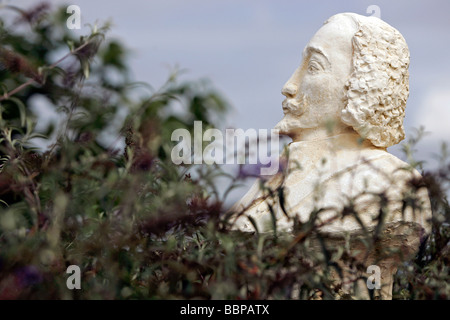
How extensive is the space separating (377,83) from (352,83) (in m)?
0.16

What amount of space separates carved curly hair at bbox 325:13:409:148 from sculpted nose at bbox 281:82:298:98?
0.42 metres

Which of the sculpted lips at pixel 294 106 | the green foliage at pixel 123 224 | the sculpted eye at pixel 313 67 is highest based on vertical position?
the sculpted eye at pixel 313 67

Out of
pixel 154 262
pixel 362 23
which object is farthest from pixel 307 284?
pixel 362 23

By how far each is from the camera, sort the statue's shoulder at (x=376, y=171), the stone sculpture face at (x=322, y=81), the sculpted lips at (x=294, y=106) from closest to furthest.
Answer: the statue's shoulder at (x=376, y=171), the stone sculpture face at (x=322, y=81), the sculpted lips at (x=294, y=106)

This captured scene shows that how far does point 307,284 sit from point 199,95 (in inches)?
38.6

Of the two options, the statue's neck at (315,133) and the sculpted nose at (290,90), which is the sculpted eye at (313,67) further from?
the statue's neck at (315,133)

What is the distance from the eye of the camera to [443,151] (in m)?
2.98

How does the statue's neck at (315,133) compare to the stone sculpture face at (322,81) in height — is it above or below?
below

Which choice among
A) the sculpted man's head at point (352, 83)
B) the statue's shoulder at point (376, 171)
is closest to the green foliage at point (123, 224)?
the statue's shoulder at point (376, 171)

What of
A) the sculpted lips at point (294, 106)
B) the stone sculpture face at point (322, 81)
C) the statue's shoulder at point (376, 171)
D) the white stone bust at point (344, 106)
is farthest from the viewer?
the sculpted lips at point (294, 106)

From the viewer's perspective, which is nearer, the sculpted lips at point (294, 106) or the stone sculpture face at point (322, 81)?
the stone sculpture face at point (322, 81)

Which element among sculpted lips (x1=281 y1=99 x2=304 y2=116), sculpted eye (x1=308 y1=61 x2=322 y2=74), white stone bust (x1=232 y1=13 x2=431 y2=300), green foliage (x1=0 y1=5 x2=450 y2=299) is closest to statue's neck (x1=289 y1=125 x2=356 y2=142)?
Answer: white stone bust (x1=232 y1=13 x2=431 y2=300)

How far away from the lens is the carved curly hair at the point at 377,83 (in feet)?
13.9
